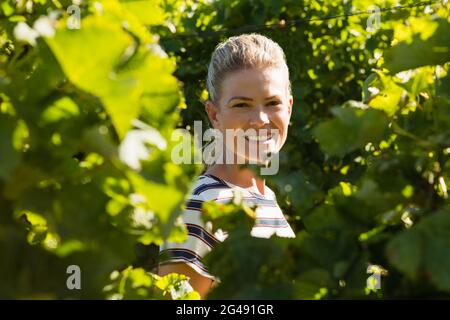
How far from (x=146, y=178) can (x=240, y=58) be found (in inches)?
56.0

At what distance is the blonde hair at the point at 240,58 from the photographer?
2.14 m

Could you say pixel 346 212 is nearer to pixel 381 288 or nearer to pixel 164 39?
pixel 381 288

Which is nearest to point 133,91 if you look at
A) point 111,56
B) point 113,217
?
point 111,56

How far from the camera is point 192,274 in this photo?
1.72m

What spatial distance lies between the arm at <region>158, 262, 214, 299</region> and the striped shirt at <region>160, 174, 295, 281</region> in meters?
0.01

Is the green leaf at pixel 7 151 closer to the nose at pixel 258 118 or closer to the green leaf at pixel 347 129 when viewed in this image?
the green leaf at pixel 347 129

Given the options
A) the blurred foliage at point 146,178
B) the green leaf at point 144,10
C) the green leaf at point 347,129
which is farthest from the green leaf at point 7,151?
the green leaf at point 347,129

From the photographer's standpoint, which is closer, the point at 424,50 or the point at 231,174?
the point at 424,50

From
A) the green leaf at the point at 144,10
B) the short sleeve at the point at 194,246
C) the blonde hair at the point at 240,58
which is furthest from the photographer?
the blonde hair at the point at 240,58

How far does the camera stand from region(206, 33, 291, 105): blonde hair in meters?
2.14

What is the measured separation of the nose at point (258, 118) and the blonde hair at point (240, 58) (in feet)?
0.48

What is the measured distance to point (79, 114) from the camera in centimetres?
81

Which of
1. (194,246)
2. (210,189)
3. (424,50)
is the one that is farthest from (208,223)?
(424,50)

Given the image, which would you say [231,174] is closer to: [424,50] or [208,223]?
[208,223]
